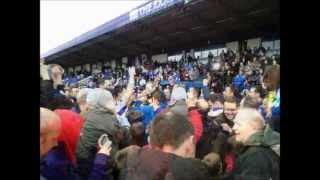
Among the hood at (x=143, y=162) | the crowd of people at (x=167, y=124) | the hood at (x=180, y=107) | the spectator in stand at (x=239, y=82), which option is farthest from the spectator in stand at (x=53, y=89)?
the spectator in stand at (x=239, y=82)

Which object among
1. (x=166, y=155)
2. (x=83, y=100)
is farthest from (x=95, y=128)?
(x=166, y=155)

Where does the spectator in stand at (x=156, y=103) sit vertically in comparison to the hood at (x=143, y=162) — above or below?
above

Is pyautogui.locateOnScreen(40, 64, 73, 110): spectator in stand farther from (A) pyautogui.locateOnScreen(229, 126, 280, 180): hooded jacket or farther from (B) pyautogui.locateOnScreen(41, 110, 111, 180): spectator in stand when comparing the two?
(A) pyautogui.locateOnScreen(229, 126, 280, 180): hooded jacket

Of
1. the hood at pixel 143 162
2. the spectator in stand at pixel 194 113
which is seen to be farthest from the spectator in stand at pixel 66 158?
the spectator in stand at pixel 194 113

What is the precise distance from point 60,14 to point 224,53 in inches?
40.5

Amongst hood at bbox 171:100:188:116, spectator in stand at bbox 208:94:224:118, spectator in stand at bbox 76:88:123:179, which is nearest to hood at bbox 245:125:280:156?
spectator in stand at bbox 208:94:224:118

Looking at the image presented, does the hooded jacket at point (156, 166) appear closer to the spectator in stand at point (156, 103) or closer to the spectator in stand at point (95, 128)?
the spectator in stand at point (95, 128)

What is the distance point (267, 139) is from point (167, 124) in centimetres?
62

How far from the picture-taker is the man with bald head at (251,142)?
3.59 meters

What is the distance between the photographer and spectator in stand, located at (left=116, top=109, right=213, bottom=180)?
3.58 metres

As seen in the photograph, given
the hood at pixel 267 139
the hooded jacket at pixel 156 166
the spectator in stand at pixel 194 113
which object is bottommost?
the hooded jacket at pixel 156 166

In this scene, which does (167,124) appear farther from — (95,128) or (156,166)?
(95,128)

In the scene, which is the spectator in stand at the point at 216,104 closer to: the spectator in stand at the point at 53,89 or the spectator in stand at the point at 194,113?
the spectator in stand at the point at 194,113
